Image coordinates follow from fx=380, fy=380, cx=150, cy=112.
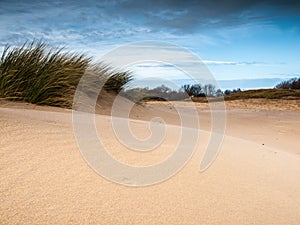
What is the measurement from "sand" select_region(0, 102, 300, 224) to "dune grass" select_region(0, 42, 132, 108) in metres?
1.42

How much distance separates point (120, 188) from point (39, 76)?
128 inches

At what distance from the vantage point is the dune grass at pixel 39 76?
4.87m

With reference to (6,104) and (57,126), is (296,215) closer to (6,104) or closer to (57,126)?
(57,126)

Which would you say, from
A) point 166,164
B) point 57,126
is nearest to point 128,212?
point 166,164

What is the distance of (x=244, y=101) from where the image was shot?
12266 mm

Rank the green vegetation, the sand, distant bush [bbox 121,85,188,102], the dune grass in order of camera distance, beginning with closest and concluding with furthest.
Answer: the sand → the dune grass → distant bush [bbox 121,85,188,102] → the green vegetation

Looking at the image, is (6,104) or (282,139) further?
(282,139)

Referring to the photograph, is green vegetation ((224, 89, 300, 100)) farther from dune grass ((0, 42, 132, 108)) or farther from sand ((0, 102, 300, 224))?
sand ((0, 102, 300, 224))

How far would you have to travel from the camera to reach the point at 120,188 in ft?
7.68

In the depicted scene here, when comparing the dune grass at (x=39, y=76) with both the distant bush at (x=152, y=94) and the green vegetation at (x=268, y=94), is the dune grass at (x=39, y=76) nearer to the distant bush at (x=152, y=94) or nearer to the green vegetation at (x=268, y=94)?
the distant bush at (x=152, y=94)

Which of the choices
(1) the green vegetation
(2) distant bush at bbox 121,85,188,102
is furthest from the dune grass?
(1) the green vegetation

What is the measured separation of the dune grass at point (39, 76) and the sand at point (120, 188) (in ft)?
4.65

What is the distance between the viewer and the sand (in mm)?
2018

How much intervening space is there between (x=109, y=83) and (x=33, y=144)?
404 cm
